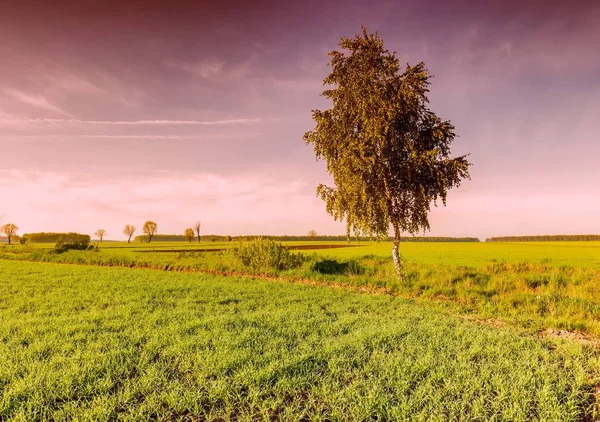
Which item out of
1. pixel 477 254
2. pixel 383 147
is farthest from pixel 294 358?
pixel 477 254

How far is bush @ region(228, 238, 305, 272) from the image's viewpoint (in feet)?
78.0

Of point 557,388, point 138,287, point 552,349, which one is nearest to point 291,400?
point 557,388

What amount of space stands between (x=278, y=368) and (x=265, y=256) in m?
18.2

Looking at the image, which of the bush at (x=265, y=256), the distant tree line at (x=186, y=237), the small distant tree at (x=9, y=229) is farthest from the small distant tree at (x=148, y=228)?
the bush at (x=265, y=256)

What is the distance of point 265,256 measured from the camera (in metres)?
24.0

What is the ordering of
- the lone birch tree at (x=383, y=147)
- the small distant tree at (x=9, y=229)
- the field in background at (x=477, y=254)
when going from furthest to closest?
the small distant tree at (x=9, y=229) < the field in background at (x=477, y=254) < the lone birch tree at (x=383, y=147)

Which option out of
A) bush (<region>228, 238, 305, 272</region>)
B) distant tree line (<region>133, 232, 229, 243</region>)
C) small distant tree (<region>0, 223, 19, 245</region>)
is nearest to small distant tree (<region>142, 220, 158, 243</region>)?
distant tree line (<region>133, 232, 229, 243</region>)

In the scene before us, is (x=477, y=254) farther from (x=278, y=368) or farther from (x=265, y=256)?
(x=278, y=368)

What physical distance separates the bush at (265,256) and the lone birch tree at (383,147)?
5.66 metres

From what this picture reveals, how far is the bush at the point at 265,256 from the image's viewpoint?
23766 millimetres

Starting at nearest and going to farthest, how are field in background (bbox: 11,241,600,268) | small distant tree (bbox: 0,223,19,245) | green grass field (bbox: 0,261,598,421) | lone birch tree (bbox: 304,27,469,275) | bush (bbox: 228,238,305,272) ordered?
green grass field (bbox: 0,261,598,421) → lone birch tree (bbox: 304,27,469,275) → bush (bbox: 228,238,305,272) → field in background (bbox: 11,241,600,268) → small distant tree (bbox: 0,223,19,245)

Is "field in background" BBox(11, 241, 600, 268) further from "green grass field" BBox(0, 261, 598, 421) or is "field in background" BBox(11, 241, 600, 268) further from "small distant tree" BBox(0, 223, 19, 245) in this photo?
"small distant tree" BBox(0, 223, 19, 245)

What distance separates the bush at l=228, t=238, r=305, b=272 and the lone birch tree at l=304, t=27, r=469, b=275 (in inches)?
223

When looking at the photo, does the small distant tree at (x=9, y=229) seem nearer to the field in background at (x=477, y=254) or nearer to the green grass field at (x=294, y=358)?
the field in background at (x=477, y=254)
